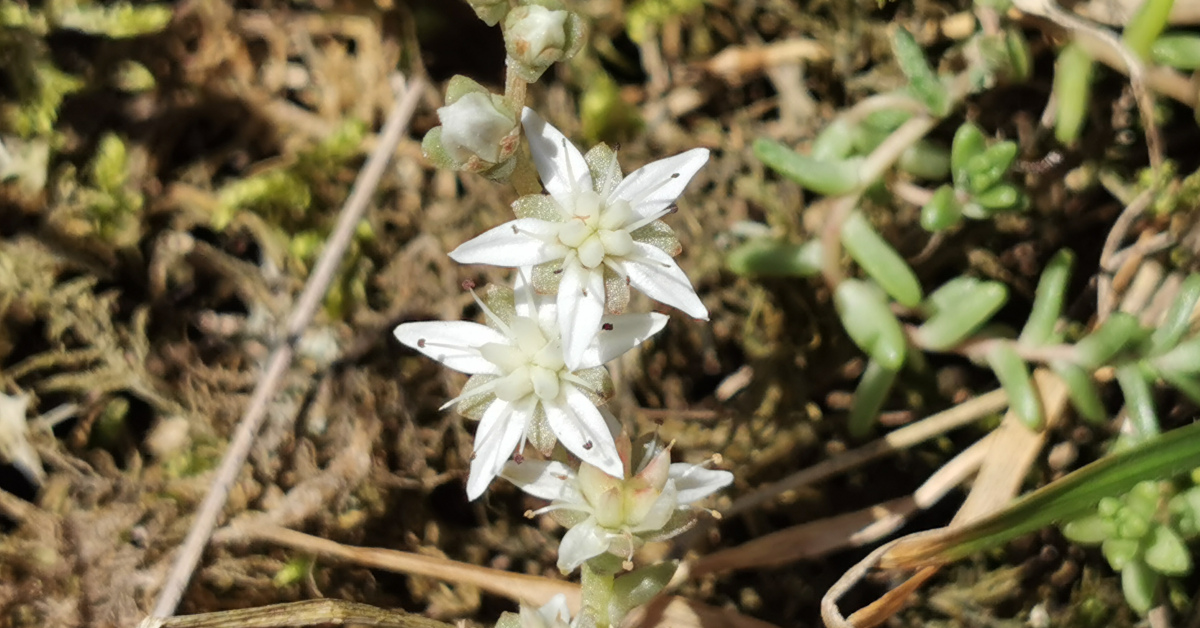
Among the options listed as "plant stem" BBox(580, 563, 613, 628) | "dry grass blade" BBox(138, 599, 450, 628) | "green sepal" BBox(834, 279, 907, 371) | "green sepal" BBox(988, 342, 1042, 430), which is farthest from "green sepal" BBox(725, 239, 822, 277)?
"dry grass blade" BBox(138, 599, 450, 628)

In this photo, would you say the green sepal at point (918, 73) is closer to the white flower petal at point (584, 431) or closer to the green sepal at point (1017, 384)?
the green sepal at point (1017, 384)

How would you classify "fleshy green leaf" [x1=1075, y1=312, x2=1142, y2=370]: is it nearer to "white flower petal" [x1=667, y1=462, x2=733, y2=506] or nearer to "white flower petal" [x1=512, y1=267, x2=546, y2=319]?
"white flower petal" [x1=667, y1=462, x2=733, y2=506]

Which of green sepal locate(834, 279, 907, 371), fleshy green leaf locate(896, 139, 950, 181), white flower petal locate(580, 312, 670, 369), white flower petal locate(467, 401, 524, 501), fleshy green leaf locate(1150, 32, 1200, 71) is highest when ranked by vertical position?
fleshy green leaf locate(1150, 32, 1200, 71)

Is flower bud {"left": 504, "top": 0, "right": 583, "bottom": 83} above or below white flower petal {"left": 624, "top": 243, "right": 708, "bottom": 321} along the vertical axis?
above

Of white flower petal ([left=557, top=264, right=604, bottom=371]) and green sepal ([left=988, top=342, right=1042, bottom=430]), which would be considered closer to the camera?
white flower petal ([left=557, top=264, right=604, bottom=371])

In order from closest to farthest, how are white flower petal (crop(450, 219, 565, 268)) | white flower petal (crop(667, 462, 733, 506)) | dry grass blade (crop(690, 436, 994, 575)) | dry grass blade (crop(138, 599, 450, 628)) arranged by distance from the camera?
white flower petal (crop(450, 219, 565, 268)), white flower petal (crop(667, 462, 733, 506)), dry grass blade (crop(138, 599, 450, 628)), dry grass blade (crop(690, 436, 994, 575))

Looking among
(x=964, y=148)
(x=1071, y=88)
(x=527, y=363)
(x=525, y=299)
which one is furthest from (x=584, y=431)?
(x=1071, y=88)

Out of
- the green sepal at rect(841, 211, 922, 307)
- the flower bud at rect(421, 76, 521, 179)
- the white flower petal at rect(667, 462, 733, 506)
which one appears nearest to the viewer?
the flower bud at rect(421, 76, 521, 179)

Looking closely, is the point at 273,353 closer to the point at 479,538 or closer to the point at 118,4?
the point at 479,538
